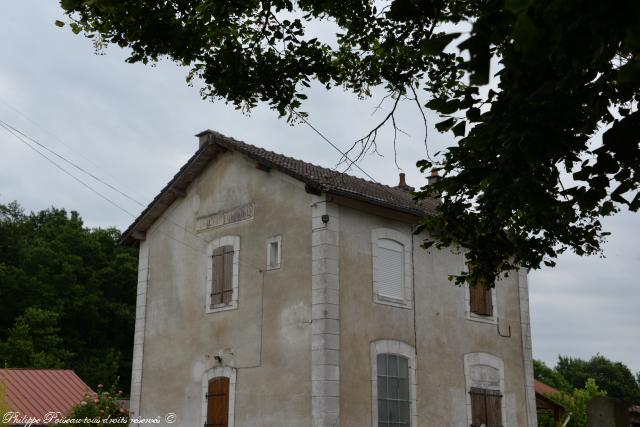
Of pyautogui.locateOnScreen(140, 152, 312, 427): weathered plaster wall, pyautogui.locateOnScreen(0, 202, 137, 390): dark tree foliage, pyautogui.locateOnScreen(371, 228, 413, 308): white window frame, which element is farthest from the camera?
pyautogui.locateOnScreen(0, 202, 137, 390): dark tree foliage

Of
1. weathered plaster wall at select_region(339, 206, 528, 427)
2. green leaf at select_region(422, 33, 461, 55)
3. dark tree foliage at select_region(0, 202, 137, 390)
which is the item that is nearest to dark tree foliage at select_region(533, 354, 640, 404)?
dark tree foliage at select_region(0, 202, 137, 390)

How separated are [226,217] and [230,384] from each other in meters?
3.74

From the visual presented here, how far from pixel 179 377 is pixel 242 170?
15.8 feet

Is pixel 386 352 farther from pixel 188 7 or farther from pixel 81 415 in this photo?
pixel 188 7

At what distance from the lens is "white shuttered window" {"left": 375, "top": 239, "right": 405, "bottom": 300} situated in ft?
53.2

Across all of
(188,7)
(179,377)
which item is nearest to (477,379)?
(179,377)

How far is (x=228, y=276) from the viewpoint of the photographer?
672 inches

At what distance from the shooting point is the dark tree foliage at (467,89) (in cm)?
586

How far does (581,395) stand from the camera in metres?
27.3

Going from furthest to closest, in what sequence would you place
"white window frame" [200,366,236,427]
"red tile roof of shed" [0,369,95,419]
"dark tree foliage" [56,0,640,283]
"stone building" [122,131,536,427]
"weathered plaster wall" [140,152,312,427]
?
"red tile roof of shed" [0,369,95,419] < "white window frame" [200,366,236,427] < "weathered plaster wall" [140,152,312,427] < "stone building" [122,131,536,427] < "dark tree foliage" [56,0,640,283]

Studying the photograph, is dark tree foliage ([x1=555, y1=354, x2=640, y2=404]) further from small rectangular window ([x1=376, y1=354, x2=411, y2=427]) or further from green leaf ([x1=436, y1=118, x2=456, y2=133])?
green leaf ([x1=436, y1=118, x2=456, y2=133])

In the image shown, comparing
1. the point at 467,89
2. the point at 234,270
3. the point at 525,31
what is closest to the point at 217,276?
the point at 234,270

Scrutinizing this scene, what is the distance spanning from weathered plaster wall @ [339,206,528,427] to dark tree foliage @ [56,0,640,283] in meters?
7.14

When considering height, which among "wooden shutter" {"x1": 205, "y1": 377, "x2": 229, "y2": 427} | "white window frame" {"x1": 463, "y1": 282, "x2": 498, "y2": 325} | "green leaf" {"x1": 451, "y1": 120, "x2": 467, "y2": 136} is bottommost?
"wooden shutter" {"x1": 205, "y1": 377, "x2": 229, "y2": 427}
